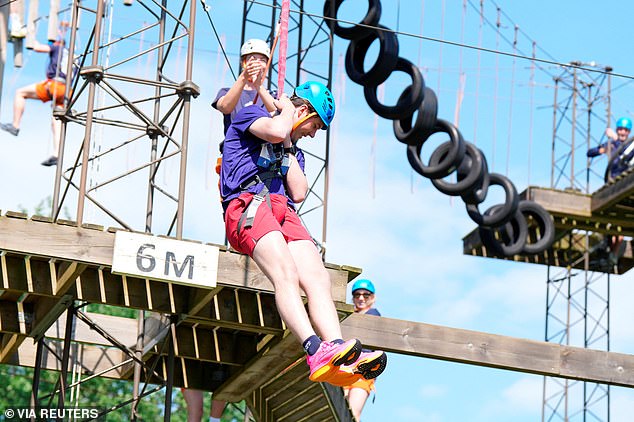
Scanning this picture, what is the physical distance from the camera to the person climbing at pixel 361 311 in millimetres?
11484

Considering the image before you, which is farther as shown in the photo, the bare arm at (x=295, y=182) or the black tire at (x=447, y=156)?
the black tire at (x=447, y=156)

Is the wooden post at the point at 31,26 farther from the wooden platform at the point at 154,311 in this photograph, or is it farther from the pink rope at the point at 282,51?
the pink rope at the point at 282,51

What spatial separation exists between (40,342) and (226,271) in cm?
220

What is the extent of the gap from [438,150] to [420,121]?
0.70 meters

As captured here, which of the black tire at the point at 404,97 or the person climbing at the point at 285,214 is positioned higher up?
the black tire at the point at 404,97

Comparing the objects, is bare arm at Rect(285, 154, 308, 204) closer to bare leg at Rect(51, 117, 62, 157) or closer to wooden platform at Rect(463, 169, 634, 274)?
bare leg at Rect(51, 117, 62, 157)

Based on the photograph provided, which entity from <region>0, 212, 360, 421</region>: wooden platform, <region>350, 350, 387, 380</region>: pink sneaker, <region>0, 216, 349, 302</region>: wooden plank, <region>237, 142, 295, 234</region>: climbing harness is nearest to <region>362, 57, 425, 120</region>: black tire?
<region>0, 212, 360, 421</region>: wooden platform

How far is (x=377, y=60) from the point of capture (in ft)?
54.5

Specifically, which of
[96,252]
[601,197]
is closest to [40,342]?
[96,252]

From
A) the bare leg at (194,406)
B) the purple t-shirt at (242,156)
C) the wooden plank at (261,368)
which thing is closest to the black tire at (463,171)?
the wooden plank at (261,368)

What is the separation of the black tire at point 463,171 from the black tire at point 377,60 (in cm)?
151

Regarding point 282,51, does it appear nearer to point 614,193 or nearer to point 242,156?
point 242,156

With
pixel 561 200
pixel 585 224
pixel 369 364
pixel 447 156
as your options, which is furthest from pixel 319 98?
pixel 585 224

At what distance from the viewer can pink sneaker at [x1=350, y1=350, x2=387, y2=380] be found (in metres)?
6.32
